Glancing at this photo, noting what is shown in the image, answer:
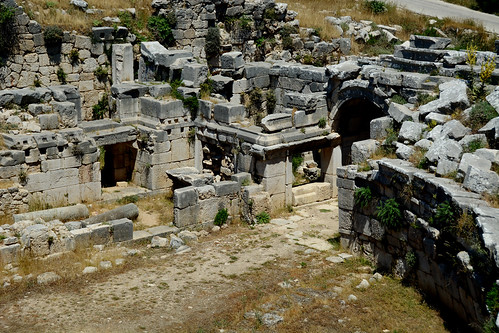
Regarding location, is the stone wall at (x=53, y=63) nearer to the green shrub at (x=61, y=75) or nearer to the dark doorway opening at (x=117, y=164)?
the green shrub at (x=61, y=75)

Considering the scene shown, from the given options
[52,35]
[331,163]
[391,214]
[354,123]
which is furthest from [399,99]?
[52,35]

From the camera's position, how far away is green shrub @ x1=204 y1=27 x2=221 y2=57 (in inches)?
1057

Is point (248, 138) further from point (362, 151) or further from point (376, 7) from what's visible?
point (376, 7)

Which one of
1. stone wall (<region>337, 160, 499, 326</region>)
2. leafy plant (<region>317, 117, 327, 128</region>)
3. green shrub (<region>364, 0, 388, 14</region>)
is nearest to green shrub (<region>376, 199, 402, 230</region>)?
stone wall (<region>337, 160, 499, 326</region>)

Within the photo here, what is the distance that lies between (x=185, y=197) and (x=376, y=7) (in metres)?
15.7

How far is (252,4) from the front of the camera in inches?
1088

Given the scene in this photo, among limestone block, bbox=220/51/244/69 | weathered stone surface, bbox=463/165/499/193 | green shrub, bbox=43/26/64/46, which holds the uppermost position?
green shrub, bbox=43/26/64/46

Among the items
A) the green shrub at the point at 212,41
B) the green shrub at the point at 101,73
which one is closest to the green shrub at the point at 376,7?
the green shrub at the point at 212,41

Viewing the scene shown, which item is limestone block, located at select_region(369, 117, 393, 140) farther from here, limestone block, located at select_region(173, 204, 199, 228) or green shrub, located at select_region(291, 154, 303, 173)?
green shrub, located at select_region(291, 154, 303, 173)

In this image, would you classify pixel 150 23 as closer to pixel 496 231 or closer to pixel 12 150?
pixel 12 150

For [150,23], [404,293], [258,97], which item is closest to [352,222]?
[404,293]

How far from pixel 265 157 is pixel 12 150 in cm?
618

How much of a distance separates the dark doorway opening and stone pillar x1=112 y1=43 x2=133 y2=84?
8.67 feet

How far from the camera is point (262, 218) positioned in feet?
64.7
